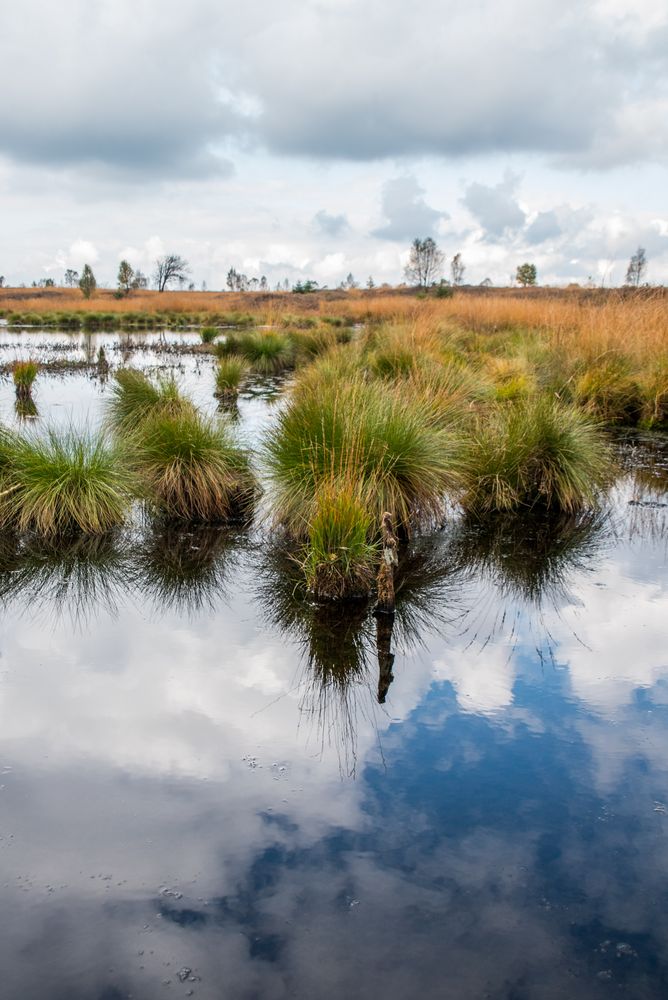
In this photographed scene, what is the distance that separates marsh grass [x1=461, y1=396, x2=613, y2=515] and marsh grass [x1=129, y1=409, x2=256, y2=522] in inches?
90.8

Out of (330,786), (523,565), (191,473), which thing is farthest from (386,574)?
(191,473)

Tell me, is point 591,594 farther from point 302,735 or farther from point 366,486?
point 302,735

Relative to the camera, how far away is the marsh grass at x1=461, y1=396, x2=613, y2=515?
303 inches

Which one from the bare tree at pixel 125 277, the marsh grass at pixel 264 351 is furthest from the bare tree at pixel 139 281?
the marsh grass at pixel 264 351

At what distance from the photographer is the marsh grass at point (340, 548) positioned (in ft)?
17.8

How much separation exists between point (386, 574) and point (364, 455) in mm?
1533

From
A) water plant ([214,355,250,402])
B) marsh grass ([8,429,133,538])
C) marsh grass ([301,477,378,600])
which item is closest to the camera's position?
marsh grass ([301,477,378,600])

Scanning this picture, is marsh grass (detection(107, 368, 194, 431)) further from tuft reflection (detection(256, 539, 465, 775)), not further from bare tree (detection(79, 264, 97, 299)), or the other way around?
bare tree (detection(79, 264, 97, 299))

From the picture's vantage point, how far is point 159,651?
15.7 ft

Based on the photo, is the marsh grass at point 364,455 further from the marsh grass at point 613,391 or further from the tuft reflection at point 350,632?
the marsh grass at point 613,391

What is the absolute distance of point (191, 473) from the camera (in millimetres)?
7539

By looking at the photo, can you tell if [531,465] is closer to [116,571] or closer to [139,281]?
[116,571]

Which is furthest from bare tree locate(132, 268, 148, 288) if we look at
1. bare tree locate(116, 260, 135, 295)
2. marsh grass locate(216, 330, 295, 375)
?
marsh grass locate(216, 330, 295, 375)

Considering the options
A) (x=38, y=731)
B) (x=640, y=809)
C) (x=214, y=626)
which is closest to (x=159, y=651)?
(x=214, y=626)
